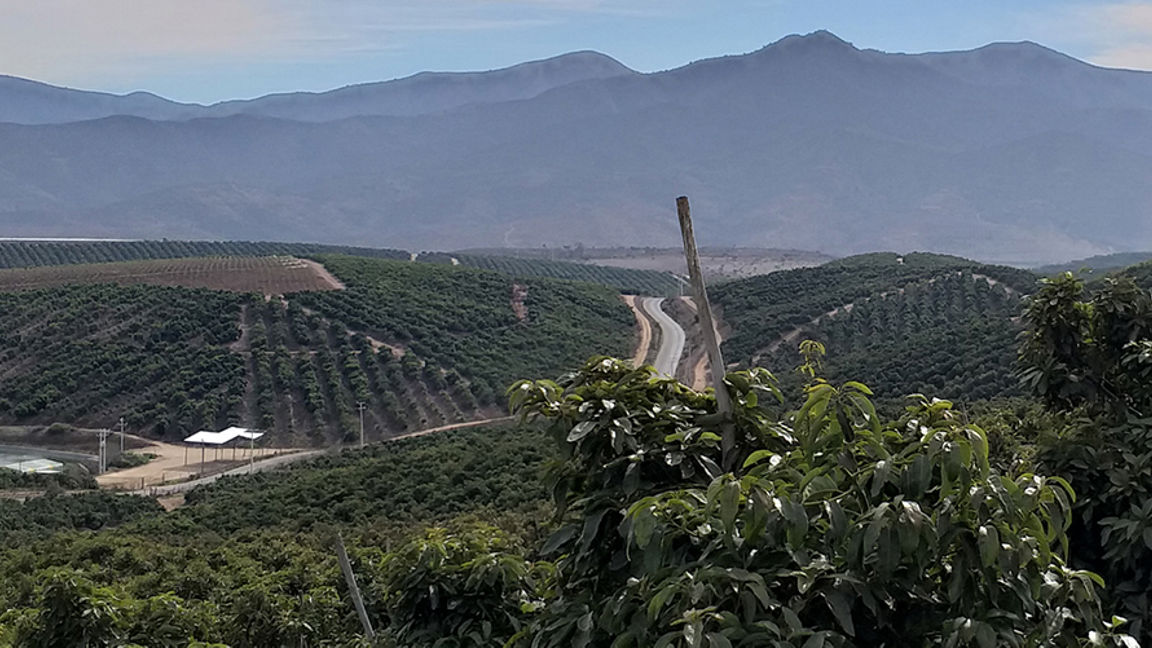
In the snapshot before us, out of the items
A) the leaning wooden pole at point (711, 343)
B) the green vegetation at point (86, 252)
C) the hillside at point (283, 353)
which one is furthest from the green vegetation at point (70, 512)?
the green vegetation at point (86, 252)

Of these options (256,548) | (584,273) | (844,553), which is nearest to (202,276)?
(256,548)

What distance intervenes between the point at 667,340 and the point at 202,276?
106ft

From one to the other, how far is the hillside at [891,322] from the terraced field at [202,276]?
2800 cm

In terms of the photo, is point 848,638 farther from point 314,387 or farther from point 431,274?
point 431,274

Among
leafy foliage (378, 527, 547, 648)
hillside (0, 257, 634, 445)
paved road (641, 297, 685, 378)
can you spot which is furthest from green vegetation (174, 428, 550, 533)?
paved road (641, 297, 685, 378)

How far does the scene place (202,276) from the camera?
73.1 m

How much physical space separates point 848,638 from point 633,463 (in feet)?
3.28

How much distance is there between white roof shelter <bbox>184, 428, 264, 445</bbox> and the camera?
4588 centimetres

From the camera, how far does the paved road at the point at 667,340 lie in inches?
2215

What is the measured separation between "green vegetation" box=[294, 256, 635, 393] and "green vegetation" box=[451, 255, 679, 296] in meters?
42.1

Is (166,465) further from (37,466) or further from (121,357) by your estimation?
(121,357)

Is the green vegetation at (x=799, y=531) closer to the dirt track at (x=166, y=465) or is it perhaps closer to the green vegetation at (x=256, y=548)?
the green vegetation at (x=256, y=548)

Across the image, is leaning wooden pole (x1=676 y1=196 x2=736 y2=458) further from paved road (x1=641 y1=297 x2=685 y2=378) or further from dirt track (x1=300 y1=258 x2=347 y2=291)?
dirt track (x1=300 y1=258 x2=347 y2=291)

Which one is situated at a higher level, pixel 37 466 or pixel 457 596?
pixel 457 596
